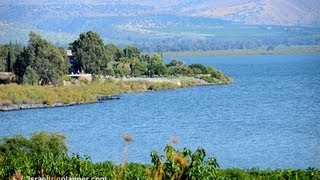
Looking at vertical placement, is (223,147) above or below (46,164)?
below

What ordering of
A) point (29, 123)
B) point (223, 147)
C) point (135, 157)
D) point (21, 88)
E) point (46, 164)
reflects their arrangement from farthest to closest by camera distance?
point (21, 88), point (29, 123), point (223, 147), point (135, 157), point (46, 164)

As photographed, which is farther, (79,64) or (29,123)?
(79,64)

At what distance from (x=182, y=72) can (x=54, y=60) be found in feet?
66.1

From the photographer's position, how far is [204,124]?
38.9 meters

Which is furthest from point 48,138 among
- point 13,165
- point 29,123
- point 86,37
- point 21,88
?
point 86,37

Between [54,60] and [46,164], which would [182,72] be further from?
[46,164]

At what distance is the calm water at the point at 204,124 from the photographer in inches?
1130

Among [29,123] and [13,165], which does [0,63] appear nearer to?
[29,123]

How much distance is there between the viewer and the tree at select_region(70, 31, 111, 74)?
208 feet

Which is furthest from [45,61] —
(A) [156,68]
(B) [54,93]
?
(A) [156,68]

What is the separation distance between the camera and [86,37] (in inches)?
2525

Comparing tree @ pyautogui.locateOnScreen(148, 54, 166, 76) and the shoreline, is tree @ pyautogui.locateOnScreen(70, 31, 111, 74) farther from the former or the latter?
tree @ pyautogui.locateOnScreen(148, 54, 166, 76)

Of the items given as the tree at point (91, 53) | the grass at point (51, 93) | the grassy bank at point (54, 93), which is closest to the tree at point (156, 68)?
the tree at point (91, 53)

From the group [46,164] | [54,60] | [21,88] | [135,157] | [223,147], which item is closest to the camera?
[46,164]
